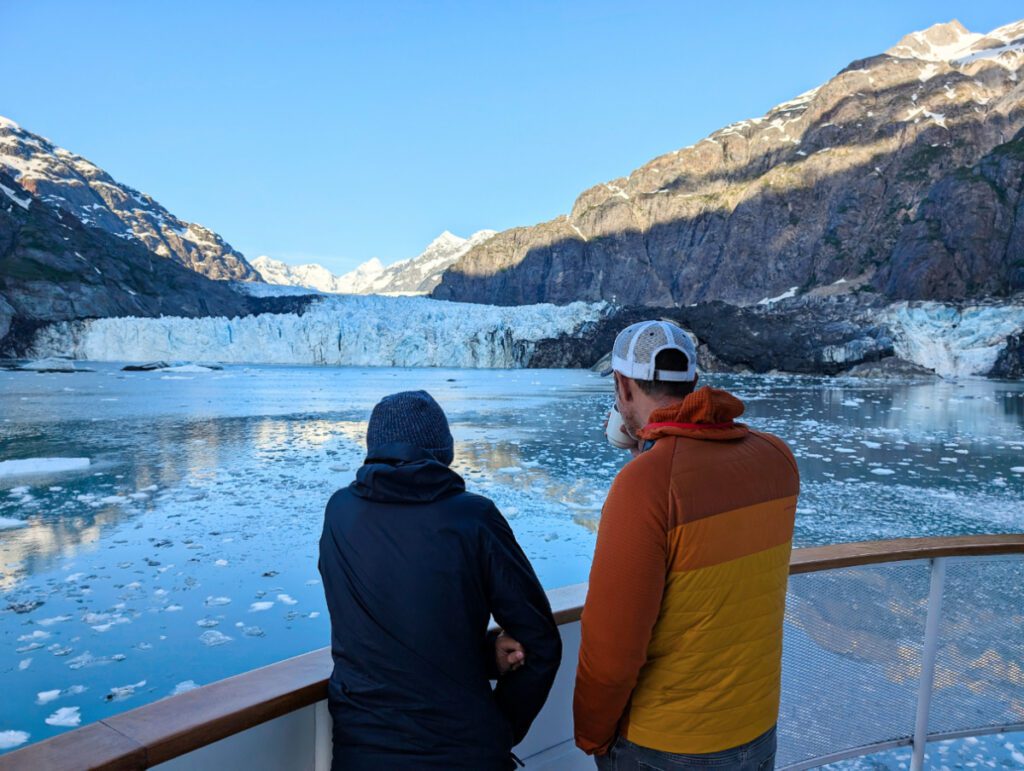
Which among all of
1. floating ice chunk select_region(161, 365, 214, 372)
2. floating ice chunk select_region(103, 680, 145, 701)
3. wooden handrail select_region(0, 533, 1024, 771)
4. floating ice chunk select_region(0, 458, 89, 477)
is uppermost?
wooden handrail select_region(0, 533, 1024, 771)

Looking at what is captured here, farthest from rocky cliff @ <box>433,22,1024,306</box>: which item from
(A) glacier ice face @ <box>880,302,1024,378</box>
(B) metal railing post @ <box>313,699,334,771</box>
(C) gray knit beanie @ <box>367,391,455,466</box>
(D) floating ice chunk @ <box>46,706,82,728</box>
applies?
(B) metal railing post @ <box>313,699,334,771</box>

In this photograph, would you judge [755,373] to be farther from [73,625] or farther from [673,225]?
[673,225]

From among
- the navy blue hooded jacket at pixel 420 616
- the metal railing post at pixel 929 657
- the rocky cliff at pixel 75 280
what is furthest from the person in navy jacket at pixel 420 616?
the rocky cliff at pixel 75 280

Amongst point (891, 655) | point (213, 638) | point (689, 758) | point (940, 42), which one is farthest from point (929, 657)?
point (940, 42)

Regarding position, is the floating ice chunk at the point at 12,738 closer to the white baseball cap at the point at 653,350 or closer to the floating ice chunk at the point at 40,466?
the white baseball cap at the point at 653,350

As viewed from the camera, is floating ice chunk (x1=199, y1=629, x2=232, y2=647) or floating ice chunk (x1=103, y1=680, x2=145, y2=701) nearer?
floating ice chunk (x1=103, y1=680, x2=145, y2=701)

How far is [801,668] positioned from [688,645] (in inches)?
35.4

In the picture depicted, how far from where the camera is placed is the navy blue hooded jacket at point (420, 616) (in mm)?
1243

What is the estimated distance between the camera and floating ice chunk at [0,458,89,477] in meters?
8.64

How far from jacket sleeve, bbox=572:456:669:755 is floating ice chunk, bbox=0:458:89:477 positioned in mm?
9352

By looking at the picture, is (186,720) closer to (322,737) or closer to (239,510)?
(322,737)

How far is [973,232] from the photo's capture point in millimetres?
58000

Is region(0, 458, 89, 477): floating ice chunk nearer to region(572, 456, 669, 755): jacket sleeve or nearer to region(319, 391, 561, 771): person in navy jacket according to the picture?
region(319, 391, 561, 771): person in navy jacket

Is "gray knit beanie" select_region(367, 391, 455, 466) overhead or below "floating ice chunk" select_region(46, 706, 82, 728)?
overhead
